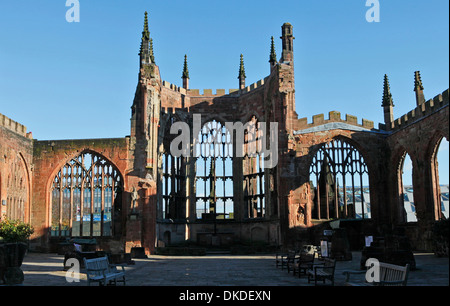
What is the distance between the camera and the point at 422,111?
27.4 metres

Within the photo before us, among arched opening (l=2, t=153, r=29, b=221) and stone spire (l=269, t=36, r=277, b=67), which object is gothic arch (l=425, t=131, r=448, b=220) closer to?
stone spire (l=269, t=36, r=277, b=67)

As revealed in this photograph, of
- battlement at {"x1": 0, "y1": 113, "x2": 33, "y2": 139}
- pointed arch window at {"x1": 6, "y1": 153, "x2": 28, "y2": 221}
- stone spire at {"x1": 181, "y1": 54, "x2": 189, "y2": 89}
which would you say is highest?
stone spire at {"x1": 181, "y1": 54, "x2": 189, "y2": 89}

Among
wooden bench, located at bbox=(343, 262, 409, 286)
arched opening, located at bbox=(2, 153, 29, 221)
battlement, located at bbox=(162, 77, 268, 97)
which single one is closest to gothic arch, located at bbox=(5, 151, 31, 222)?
arched opening, located at bbox=(2, 153, 29, 221)

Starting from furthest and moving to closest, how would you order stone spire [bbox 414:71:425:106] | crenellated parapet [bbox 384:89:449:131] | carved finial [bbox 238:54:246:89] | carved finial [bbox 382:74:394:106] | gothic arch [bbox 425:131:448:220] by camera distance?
carved finial [bbox 238:54:246:89], carved finial [bbox 382:74:394:106], stone spire [bbox 414:71:425:106], gothic arch [bbox 425:131:448:220], crenellated parapet [bbox 384:89:449:131]

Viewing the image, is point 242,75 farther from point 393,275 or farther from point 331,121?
point 393,275

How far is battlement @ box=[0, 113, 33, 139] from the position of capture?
90.1 feet

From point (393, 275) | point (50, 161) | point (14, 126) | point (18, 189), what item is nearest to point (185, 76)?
point (50, 161)

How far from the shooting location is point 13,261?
1115 cm

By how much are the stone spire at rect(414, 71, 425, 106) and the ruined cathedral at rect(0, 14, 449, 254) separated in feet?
0.23

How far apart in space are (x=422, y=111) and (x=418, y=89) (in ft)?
13.3

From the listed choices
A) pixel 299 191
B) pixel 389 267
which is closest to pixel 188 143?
pixel 299 191

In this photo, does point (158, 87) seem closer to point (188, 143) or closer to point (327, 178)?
point (188, 143)

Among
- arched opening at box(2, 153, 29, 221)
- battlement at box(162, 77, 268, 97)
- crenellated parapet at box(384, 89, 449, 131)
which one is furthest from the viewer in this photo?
battlement at box(162, 77, 268, 97)

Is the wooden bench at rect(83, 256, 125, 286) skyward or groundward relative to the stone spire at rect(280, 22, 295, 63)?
groundward
